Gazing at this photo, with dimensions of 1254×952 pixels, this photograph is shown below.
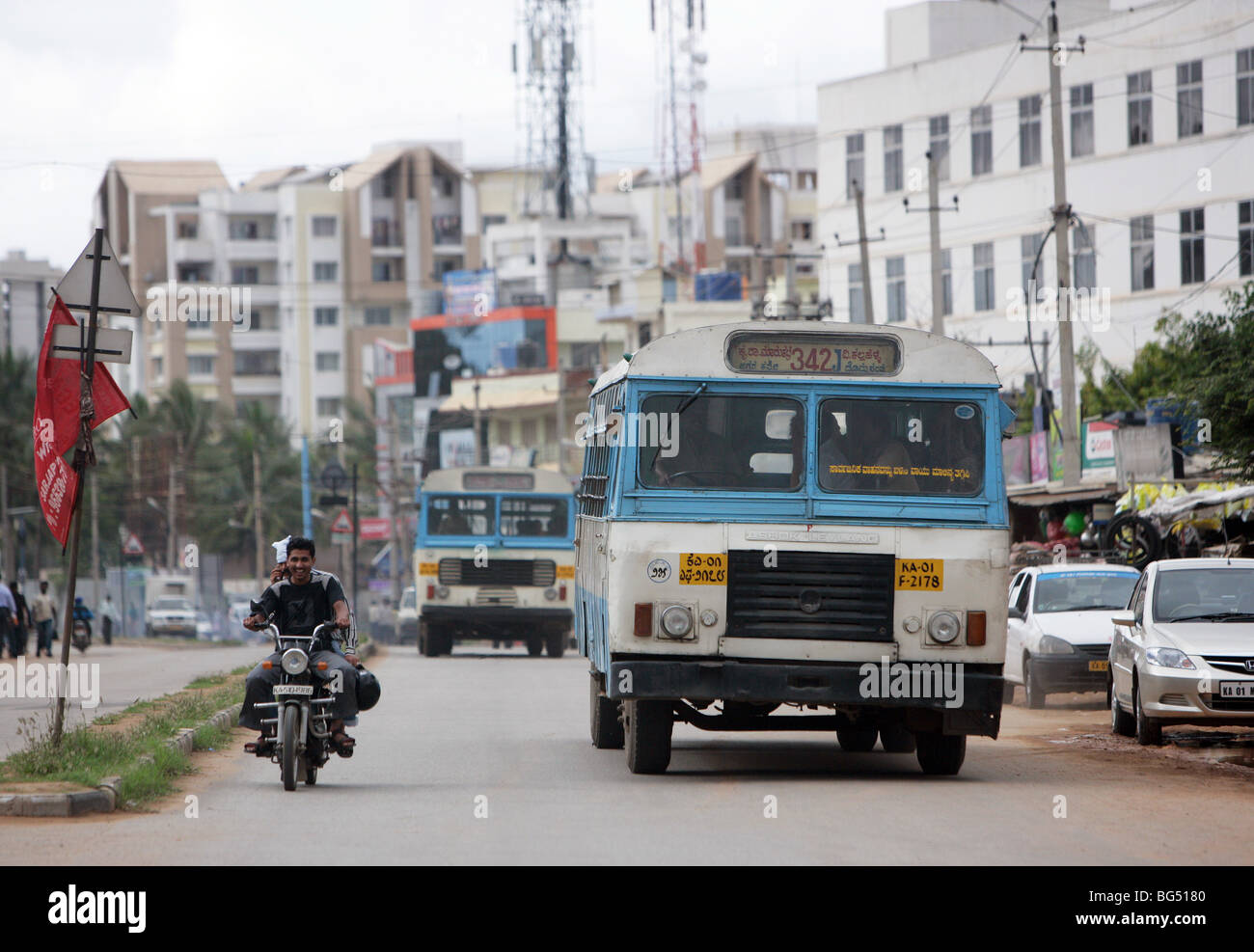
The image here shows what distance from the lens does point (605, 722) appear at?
50.8ft

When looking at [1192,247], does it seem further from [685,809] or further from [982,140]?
[685,809]

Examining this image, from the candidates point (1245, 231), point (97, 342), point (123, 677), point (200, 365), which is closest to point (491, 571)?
point (123, 677)

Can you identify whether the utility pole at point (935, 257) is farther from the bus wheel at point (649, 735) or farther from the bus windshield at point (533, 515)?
the bus wheel at point (649, 735)

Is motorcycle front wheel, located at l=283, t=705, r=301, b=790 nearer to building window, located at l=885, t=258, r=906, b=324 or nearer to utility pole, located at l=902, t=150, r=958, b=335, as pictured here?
utility pole, located at l=902, t=150, r=958, b=335

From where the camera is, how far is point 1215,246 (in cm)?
5144

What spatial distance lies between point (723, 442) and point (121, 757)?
182 inches

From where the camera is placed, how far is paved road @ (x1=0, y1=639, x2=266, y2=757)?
1920cm

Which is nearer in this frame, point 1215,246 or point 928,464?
point 928,464

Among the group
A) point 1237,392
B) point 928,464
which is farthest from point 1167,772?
point 1237,392

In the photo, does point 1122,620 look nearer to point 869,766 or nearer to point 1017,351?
point 869,766

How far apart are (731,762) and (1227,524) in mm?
13075

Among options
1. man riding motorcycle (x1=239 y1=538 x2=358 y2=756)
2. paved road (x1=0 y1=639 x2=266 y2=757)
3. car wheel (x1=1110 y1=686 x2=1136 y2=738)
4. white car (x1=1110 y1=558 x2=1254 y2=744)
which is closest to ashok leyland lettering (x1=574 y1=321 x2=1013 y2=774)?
man riding motorcycle (x1=239 y1=538 x2=358 y2=756)

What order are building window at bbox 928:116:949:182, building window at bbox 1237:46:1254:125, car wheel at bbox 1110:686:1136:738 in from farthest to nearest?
building window at bbox 928:116:949:182 < building window at bbox 1237:46:1254:125 < car wheel at bbox 1110:686:1136:738

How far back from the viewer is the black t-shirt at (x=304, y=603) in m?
12.6
